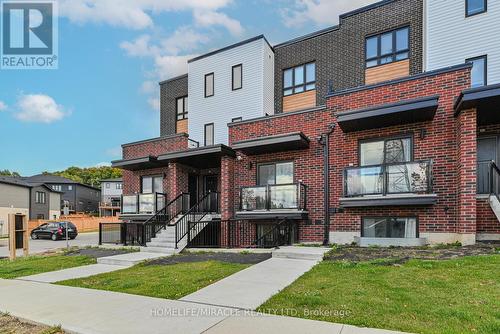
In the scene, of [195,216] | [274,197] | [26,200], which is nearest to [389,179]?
[274,197]

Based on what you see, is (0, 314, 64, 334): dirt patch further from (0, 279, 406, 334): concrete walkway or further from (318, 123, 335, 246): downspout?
(318, 123, 335, 246): downspout

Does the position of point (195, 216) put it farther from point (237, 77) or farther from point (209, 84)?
point (209, 84)

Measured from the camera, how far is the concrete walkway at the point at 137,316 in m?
4.29

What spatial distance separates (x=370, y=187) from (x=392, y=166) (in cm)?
98

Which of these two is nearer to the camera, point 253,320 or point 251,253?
point 253,320

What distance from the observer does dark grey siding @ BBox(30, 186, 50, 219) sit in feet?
142

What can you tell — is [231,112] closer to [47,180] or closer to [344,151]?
[344,151]

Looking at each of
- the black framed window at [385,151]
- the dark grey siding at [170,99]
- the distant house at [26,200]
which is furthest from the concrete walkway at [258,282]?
the distant house at [26,200]

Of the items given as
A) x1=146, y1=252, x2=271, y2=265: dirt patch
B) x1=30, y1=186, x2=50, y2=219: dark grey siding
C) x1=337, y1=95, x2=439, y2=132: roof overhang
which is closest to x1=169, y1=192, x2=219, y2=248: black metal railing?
x1=146, y1=252, x2=271, y2=265: dirt patch

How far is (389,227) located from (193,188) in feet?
32.8

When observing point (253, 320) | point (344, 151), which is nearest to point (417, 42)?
point (344, 151)

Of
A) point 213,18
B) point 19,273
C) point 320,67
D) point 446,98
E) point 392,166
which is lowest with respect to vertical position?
point 19,273

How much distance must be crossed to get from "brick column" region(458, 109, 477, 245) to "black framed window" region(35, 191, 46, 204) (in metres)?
49.7

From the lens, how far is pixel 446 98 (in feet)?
34.6
